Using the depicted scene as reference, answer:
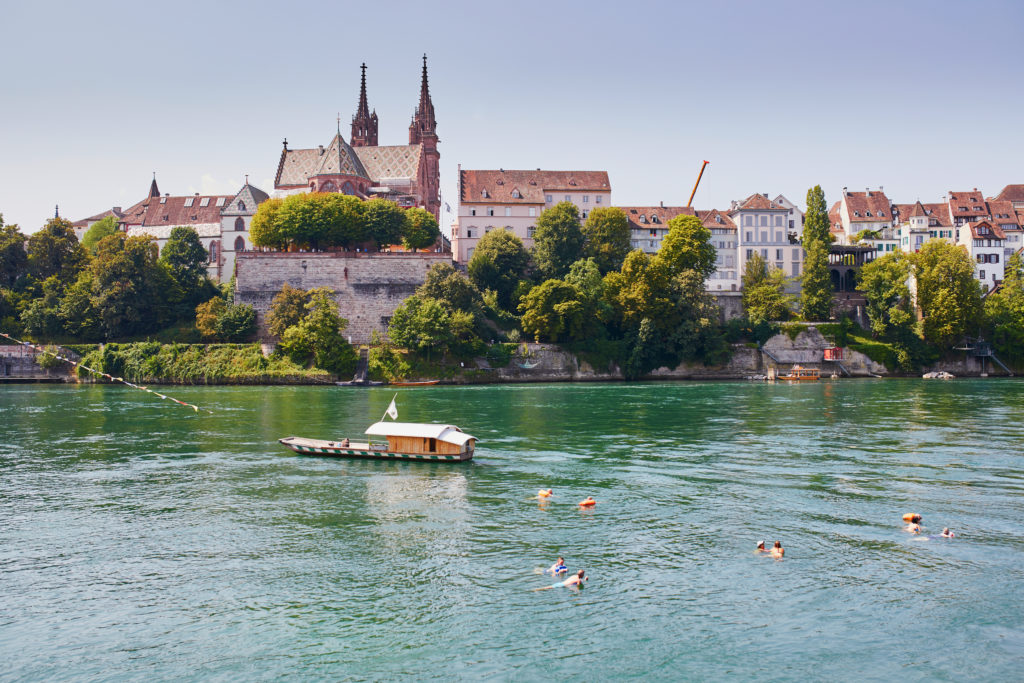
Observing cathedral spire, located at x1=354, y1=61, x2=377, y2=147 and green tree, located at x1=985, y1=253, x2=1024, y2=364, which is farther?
cathedral spire, located at x1=354, y1=61, x2=377, y2=147

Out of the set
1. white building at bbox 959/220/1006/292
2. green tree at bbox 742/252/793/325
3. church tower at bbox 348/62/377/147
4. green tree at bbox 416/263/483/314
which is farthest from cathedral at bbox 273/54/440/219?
white building at bbox 959/220/1006/292

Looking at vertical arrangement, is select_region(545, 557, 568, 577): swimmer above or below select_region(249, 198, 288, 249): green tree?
below

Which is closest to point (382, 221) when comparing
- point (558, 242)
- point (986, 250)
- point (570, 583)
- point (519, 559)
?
point (558, 242)

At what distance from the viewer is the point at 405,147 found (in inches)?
4749

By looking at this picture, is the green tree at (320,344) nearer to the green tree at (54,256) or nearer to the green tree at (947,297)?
the green tree at (54,256)

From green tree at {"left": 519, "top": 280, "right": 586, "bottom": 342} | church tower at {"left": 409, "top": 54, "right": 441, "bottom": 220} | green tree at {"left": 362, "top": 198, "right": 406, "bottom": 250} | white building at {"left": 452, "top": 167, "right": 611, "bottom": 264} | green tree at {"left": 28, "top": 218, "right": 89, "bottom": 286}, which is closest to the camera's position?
green tree at {"left": 519, "top": 280, "right": 586, "bottom": 342}

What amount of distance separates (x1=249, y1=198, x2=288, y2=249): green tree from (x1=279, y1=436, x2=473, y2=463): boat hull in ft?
196

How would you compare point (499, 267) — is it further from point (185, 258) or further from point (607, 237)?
point (185, 258)

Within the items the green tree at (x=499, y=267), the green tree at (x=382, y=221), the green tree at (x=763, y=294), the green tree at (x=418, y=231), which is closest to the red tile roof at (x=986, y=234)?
the green tree at (x=763, y=294)

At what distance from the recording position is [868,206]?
119062 millimetres

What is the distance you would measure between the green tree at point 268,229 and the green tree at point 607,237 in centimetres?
3358

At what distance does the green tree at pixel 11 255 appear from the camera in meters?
91.0

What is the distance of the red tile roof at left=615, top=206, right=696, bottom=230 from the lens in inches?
4136

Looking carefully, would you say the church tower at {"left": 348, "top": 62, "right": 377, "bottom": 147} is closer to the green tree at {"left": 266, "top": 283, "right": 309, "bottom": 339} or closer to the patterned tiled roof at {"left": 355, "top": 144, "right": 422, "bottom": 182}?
the patterned tiled roof at {"left": 355, "top": 144, "right": 422, "bottom": 182}
